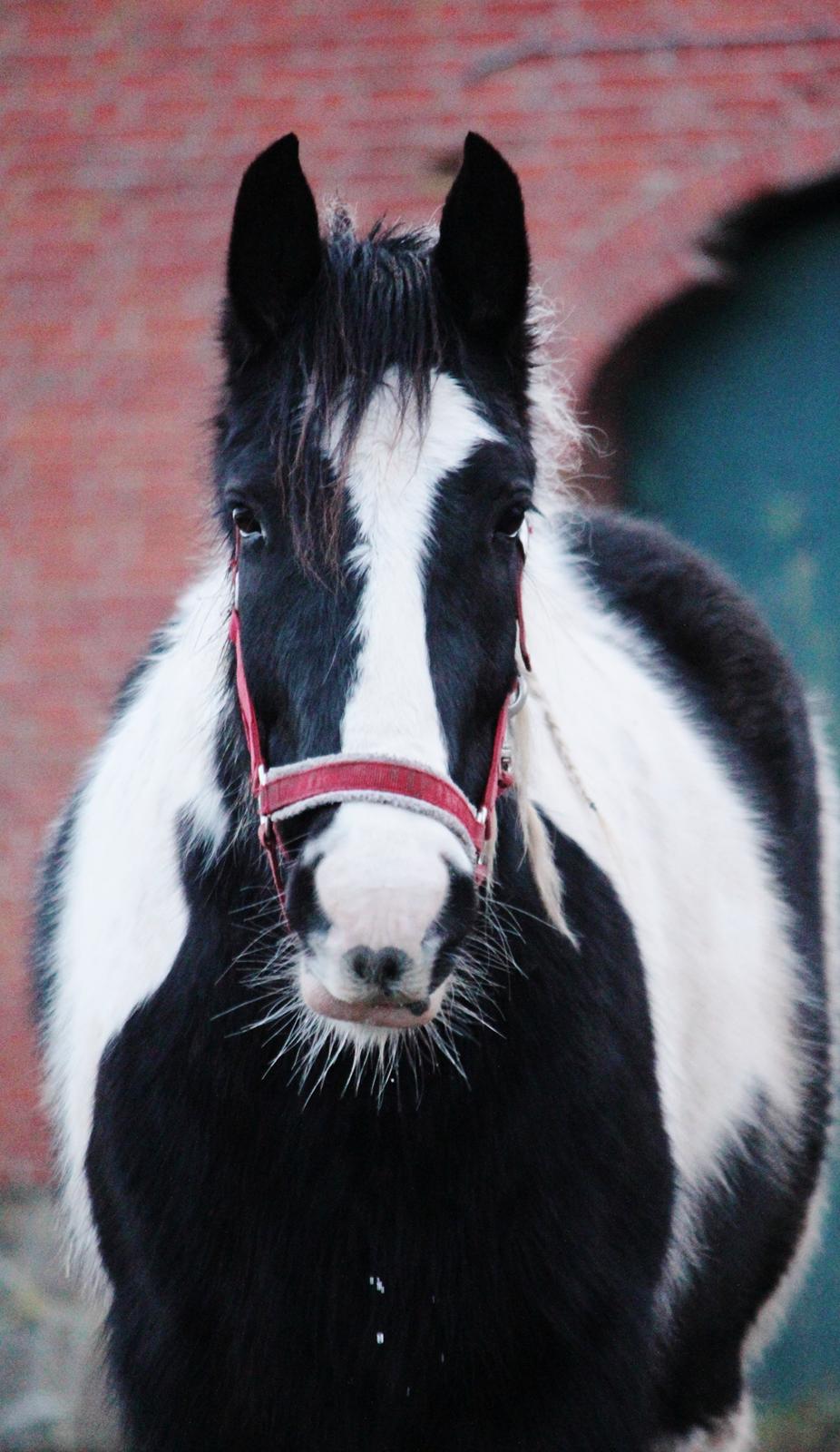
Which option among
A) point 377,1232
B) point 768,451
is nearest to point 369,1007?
point 377,1232

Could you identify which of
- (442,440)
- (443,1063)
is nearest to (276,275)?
(442,440)

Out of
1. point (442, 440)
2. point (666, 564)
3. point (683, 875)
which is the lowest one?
point (683, 875)

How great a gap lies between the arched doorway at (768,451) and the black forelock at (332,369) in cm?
274

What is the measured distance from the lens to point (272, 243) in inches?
79.3

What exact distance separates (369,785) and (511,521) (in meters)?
0.48

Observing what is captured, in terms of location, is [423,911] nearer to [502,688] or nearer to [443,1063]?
[502,688]

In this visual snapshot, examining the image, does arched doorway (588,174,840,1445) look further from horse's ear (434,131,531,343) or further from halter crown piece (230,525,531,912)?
halter crown piece (230,525,531,912)

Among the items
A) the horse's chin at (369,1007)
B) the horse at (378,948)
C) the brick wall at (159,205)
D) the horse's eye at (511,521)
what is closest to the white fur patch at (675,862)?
the horse at (378,948)

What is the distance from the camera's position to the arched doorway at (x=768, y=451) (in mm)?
4754

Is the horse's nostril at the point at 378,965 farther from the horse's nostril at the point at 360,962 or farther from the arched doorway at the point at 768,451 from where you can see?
the arched doorway at the point at 768,451

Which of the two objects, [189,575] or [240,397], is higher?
[189,575]

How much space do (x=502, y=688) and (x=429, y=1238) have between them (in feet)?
2.35

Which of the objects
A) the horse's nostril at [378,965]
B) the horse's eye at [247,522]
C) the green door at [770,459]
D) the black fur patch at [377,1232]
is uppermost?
the green door at [770,459]

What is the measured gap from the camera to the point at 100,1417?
4.30 metres
